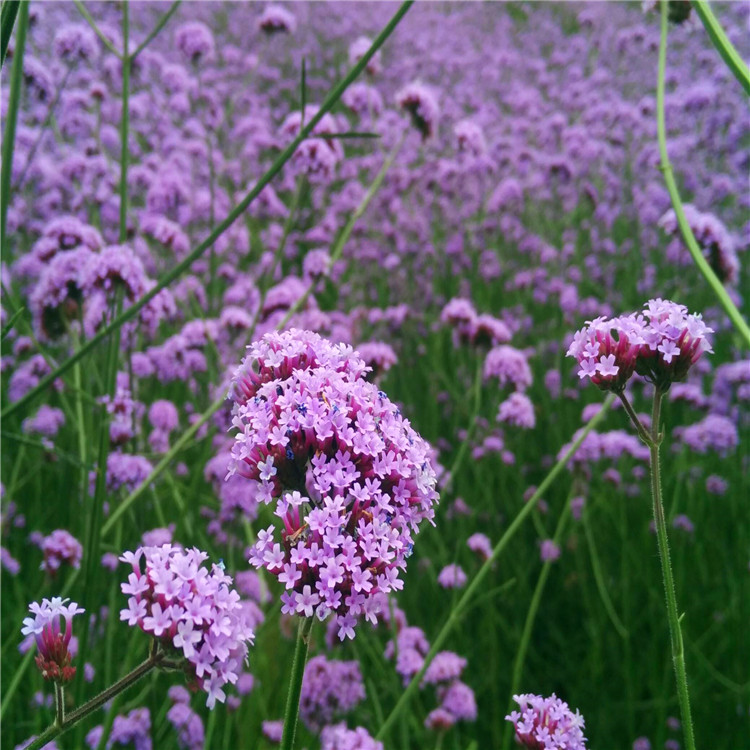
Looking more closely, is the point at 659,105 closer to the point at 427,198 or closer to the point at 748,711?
the point at 748,711

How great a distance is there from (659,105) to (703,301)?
11.7 ft

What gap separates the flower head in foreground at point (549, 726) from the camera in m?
0.94

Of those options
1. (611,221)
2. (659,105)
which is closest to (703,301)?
(611,221)

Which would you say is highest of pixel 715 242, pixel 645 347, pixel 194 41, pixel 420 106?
pixel 194 41

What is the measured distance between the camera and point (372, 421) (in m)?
0.84

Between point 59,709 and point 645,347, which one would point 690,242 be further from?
point 59,709

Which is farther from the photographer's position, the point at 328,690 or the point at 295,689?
the point at 328,690

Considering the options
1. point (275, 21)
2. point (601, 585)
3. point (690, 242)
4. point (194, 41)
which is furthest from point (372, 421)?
point (194, 41)

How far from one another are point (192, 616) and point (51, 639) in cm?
18

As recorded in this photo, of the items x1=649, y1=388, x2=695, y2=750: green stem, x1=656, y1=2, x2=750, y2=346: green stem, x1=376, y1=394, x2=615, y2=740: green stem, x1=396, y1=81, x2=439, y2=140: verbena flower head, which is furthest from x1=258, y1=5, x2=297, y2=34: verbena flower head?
x1=649, y1=388, x2=695, y2=750: green stem

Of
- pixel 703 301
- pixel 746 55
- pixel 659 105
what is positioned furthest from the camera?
pixel 746 55

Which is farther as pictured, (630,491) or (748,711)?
(630,491)

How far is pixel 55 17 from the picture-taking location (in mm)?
7523

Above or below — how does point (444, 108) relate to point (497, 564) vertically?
above
